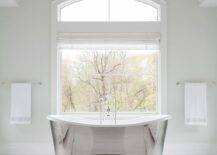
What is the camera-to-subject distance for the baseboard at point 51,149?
4461 millimetres

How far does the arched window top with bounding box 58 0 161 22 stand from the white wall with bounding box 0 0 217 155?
256mm

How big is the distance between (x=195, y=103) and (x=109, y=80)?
4.20 ft

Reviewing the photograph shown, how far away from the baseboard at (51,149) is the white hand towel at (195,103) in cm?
39

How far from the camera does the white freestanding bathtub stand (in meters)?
3.40

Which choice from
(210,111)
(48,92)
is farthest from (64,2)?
(210,111)

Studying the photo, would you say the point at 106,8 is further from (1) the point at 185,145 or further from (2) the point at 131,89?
(1) the point at 185,145

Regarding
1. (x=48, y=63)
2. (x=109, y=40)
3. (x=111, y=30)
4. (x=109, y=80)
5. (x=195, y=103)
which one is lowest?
(x=195, y=103)

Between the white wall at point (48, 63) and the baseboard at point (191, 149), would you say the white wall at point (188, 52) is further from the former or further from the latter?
the baseboard at point (191, 149)

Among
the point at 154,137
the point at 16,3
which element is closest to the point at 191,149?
the point at 154,137

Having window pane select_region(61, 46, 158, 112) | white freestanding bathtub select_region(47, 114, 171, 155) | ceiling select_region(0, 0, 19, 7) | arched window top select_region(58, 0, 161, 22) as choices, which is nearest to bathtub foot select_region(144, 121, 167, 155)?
white freestanding bathtub select_region(47, 114, 171, 155)

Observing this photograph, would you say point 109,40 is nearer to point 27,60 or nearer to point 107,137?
point 27,60

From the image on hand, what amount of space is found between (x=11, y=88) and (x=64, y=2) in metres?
1.47

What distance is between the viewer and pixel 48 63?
4.53m

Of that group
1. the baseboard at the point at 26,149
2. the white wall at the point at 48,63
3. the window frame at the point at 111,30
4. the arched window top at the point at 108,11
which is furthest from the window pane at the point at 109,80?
the baseboard at the point at 26,149
